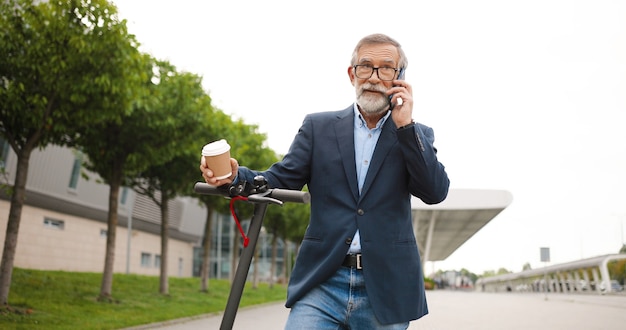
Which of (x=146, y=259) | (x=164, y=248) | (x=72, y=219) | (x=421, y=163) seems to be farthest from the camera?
(x=146, y=259)

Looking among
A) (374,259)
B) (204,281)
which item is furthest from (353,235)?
(204,281)

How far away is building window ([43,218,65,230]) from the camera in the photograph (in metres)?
36.0

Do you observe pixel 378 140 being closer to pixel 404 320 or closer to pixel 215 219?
pixel 404 320

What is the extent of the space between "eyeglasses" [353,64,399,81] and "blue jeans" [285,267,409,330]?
84 centimetres

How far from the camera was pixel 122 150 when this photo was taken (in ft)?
60.4

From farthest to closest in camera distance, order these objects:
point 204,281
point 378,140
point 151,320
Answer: point 204,281, point 151,320, point 378,140

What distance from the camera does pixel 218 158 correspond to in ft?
8.93

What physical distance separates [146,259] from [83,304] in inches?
1358

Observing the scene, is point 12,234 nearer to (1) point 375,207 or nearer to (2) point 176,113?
(2) point 176,113

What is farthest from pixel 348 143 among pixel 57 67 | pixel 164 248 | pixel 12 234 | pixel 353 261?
pixel 164 248

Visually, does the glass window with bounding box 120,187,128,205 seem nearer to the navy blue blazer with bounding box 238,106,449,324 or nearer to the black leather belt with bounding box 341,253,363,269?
the navy blue blazer with bounding box 238,106,449,324

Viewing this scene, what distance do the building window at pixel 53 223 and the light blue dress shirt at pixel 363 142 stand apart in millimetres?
34989

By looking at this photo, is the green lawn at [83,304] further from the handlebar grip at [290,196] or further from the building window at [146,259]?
the building window at [146,259]

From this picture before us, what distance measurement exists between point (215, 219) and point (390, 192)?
2720 inches
